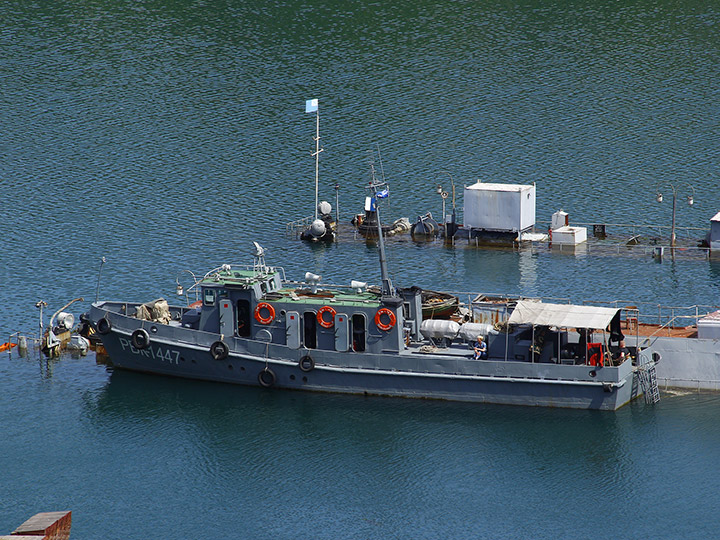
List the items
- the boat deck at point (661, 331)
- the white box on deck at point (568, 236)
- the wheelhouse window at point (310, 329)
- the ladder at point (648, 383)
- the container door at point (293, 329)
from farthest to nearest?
the white box on deck at point (568, 236)
the boat deck at point (661, 331)
the wheelhouse window at point (310, 329)
the container door at point (293, 329)
the ladder at point (648, 383)

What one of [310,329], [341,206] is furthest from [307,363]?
[341,206]

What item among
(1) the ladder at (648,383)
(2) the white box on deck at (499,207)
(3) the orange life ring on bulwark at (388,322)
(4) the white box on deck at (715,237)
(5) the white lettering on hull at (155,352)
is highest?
(2) the white box on deck at (499,207)

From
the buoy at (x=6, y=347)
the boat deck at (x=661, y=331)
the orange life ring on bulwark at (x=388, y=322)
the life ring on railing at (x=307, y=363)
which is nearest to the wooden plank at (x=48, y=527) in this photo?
the life ring on railing at (x=307, y=363)

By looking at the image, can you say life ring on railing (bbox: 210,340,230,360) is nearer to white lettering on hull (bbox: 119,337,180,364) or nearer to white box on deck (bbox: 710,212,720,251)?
white lettering on hull (bbox: 119,337,180,364)

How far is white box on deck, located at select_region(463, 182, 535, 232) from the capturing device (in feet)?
222

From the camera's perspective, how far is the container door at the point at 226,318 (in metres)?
47.0

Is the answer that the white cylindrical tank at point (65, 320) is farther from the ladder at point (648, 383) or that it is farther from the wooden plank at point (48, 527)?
the ladder at point (648, 383)

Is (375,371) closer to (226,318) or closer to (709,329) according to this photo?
(226,318)

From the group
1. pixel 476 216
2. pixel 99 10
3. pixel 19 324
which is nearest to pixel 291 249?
pixel 476 216

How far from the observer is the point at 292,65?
102 meters

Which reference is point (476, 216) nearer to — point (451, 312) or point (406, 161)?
point (406, 161)

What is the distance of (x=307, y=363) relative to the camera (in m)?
46.2

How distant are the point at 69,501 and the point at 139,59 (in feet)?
228

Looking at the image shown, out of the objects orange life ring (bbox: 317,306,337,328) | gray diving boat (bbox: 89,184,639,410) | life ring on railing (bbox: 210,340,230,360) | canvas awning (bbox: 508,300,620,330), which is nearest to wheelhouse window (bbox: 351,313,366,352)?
gray diving boat (bbox: 89,184,639,410)
